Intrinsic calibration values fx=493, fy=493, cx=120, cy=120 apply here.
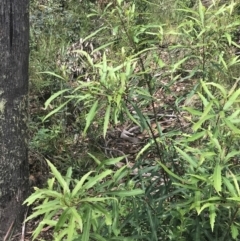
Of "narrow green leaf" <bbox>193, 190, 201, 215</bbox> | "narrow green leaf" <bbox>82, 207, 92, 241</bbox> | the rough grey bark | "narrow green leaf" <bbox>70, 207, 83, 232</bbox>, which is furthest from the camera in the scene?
the rough grey bark

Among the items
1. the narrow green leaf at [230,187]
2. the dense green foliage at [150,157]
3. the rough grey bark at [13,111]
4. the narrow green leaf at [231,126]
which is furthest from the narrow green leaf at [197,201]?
the rough grey bark at [13,111]

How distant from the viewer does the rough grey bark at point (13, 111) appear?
287cm

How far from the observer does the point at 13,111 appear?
9.92ft

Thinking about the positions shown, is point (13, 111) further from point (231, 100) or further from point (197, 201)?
point (231, 100)

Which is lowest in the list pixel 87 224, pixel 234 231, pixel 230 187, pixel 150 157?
pixel 150 157

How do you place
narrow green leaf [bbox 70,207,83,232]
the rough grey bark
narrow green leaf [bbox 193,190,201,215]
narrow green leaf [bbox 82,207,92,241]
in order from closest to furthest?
1. narrow green leaf [bbox 70,207,83,232]
2. narrow green leaf [bbox 82,207,92,241]
3. narrow green leaf [bbox 193,190,201,215]
4. the rough grey bark

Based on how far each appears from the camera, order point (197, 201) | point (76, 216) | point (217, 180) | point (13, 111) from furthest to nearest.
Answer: point (13, 111) < point (197, 201) < point (217, 180) < point (76, 216)

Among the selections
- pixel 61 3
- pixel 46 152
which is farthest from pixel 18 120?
pixel 61 3

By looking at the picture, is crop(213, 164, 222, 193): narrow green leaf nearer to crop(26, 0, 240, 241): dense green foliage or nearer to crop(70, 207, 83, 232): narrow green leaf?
crop(26, 0, 240, 241): dense green foliage

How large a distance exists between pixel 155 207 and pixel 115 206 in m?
0.34

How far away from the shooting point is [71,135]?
416 centimetres

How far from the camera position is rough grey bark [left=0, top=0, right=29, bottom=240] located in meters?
2.87

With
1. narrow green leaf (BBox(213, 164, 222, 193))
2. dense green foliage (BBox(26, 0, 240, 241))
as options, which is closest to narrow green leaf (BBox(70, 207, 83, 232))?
dense green foliage (BBox(26, 0, 240, 241))

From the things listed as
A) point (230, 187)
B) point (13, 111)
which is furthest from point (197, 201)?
point (13, 111)
